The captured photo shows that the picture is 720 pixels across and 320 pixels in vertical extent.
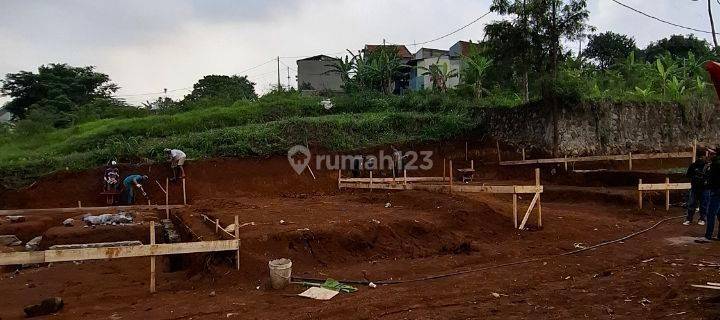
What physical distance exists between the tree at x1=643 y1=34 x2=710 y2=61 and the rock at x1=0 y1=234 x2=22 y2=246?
44.2m

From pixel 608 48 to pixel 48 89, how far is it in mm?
48454

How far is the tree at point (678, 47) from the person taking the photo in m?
39.9

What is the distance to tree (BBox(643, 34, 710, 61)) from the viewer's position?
Answer: 1572 inches

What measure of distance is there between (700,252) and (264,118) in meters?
22.0

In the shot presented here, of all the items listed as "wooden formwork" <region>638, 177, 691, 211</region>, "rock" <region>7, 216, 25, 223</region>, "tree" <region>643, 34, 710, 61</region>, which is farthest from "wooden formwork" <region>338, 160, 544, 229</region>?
A: "tree" <region>643, 34, 710, 61</region>

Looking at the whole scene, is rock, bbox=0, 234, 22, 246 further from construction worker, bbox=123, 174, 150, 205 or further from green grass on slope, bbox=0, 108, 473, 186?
green grass on slope, bbox=0, 108, 473, 186

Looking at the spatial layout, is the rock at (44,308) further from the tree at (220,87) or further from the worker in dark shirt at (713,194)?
the tree at (220,87)

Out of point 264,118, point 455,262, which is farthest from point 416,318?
point 264,118

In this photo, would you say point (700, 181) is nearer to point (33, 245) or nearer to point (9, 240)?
point (33, 245)

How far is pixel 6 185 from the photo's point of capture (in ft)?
57.0

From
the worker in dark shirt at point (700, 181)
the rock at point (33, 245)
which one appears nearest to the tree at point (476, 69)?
the worker in dark shirt at point (700, 181)

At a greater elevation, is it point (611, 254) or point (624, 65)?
point (624, 65)

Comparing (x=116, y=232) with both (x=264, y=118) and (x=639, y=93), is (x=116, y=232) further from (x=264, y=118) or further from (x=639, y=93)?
(x=639, y=93)

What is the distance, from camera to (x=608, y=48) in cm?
4650
